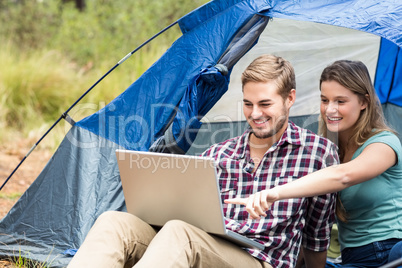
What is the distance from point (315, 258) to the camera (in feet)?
8.00

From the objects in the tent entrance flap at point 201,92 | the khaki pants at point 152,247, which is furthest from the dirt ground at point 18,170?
the khaki pants at point 152,247

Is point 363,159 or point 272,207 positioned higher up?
point 363,159

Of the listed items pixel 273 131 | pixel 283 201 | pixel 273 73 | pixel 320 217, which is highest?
pixel 273 73

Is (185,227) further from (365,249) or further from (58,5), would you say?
(58,5)

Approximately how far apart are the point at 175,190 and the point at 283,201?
1.52 ft

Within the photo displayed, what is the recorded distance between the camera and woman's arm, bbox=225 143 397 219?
198 centimetres

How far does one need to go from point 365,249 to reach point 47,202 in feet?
5.65

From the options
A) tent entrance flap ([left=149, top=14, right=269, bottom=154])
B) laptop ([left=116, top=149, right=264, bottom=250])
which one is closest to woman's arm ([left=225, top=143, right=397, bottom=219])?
laptop ([left=116, top=149, right=264, bottom=250])

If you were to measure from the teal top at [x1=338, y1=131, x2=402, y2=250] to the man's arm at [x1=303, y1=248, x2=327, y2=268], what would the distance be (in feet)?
0.49

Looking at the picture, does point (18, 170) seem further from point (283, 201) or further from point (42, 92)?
point (283, 201)

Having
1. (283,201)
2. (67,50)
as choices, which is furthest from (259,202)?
(67,50)

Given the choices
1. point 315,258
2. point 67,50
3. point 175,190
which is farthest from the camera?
point 67,50

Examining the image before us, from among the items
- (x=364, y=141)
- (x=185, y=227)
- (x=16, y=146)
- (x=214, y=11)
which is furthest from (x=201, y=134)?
(x=16, y=146)

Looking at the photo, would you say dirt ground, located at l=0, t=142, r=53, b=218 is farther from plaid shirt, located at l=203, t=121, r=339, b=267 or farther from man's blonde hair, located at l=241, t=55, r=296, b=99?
man's blonde hair, located at l=241, t=55, r=296, b=99
